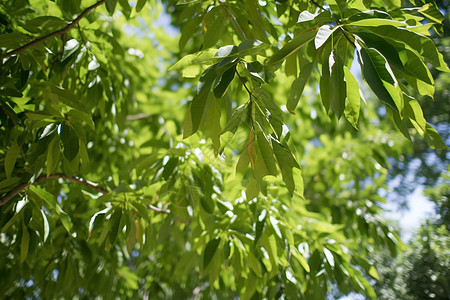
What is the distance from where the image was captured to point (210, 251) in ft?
4.73

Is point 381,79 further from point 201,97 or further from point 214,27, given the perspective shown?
point 214,27

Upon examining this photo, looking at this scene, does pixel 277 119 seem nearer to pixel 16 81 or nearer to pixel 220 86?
pixel 220 86

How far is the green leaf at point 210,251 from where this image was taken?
4.65 ft

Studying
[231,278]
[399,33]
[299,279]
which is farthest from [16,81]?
[231,278]

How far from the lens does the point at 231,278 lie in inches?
88.9

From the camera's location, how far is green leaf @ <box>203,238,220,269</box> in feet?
4.65

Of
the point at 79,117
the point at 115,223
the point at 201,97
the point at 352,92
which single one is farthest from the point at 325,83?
the point at 115,223

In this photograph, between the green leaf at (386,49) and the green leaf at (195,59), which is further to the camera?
the green leaf at (195,59)

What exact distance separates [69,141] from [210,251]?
588 millimetres

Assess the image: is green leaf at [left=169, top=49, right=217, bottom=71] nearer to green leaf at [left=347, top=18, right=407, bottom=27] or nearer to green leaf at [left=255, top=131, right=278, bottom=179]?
green leaf at [left=255, top=131, right=278, bottom=179]

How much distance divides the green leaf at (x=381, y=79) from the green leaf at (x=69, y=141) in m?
0.82

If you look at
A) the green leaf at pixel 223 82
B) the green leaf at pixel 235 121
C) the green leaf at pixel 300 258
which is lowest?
the green leaf at pixel 300 258

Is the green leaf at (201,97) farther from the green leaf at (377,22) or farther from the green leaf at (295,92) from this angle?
the green leaf at (377,22)

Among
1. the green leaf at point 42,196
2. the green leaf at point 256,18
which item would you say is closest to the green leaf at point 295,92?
the green leaf at point 256,18
